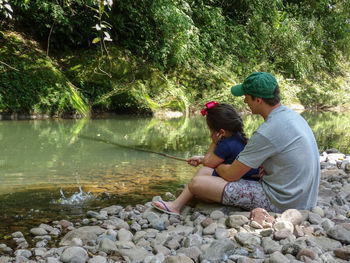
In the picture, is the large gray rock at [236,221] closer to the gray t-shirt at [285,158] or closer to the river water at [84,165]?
the gray t-shirt at [285,158]

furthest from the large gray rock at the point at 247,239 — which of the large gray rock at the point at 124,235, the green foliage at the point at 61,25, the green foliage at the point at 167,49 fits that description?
the green foliage at the point at 61,25

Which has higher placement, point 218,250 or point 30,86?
point 30,86

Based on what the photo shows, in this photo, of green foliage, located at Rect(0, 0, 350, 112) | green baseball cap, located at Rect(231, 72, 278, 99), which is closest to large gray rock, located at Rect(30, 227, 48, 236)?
green baseball cap, located at Rect(231, 72, 278, 99)

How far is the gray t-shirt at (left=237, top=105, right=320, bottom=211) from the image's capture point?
9.43ft

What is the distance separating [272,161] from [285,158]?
0.10m

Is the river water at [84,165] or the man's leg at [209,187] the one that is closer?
the man's leg at [209,187]

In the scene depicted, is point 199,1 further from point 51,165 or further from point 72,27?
point 51,165

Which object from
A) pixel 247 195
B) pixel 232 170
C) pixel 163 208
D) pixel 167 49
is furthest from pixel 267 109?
pixel 167 49

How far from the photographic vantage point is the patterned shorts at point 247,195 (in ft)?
10.2

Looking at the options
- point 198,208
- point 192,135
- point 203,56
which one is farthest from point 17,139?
point 203,56

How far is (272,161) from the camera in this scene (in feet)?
9.78

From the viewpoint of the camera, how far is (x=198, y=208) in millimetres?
3441

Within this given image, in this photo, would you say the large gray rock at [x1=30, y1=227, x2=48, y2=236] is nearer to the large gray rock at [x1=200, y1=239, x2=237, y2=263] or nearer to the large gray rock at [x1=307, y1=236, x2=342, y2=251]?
the large gray rock at [x1=200, y1=239, x2=237, y2=263]

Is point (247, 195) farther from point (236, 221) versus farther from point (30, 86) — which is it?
point (30, 86)
